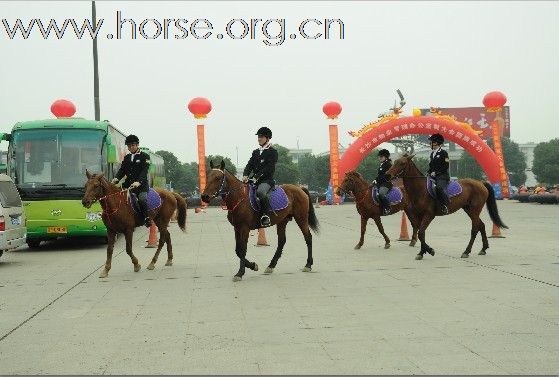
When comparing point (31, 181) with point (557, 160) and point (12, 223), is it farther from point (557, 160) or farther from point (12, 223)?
point (557, 160)

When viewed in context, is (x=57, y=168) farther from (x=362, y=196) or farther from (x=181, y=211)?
(x=362, y=196)

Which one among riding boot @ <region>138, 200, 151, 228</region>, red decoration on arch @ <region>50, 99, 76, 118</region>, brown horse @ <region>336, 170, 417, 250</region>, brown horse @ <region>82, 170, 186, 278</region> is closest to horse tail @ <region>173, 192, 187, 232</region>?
brown horse @ <region>82, 170, 186, 278</region>

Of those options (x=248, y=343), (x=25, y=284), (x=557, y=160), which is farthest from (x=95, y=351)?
(x=557, y=160)

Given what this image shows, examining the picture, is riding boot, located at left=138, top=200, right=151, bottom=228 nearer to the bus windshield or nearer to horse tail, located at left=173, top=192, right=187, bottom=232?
horse tail, located at left=173, top=192, right=187, bottom=232

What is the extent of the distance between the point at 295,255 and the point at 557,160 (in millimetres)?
89849

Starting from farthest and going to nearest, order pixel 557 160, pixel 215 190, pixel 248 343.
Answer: pixel 557 160 → pixel 215 190 → pixel 248 343

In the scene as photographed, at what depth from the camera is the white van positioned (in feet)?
47.4

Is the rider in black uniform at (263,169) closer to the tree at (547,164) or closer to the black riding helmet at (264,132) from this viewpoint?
the black riding helmet at (264,132)

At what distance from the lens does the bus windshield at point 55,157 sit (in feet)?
59.4

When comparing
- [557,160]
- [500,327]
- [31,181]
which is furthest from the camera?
[557,160]

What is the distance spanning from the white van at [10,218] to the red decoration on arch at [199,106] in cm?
2369

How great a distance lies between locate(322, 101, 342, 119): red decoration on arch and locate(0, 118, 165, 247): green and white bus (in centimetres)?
2376

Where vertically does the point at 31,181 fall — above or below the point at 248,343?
above

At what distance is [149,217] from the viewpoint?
13273 mm
